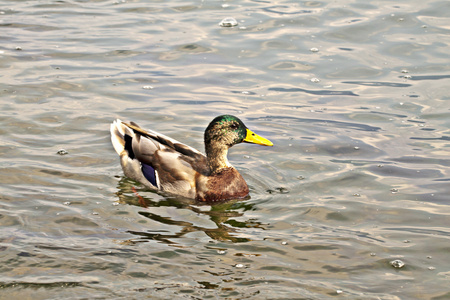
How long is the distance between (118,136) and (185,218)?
2262 millimetres

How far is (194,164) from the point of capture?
928 centimetres

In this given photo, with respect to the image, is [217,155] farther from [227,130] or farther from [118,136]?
[118,136]

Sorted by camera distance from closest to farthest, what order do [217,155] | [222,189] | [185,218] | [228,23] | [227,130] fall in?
1. [185,218]
2. [222,189]
3. [227,130]
4. [217,155]
5. [228,23]

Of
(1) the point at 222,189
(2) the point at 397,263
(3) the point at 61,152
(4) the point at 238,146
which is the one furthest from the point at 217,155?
(2) the point at 397,263

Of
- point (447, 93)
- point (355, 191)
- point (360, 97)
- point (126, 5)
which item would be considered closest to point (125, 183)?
point (355, 191)

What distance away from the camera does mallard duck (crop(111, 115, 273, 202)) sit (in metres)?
8.95

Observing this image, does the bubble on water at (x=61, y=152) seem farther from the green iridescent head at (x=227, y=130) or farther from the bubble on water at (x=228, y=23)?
the bubble on water at (x=228, y=23)

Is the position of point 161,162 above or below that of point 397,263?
above

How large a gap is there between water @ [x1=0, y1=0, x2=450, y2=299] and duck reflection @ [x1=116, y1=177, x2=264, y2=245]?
0.11 ft

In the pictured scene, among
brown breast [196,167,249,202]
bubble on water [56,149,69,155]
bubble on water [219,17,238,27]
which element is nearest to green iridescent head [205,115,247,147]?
brown breast [196,167,249,202]

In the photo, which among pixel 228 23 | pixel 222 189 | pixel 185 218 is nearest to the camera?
pixel 185 218

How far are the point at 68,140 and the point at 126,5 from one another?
782 cm

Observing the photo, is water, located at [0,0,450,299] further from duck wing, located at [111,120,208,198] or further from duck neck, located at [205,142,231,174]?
duck neck, located at [205,142,231,174]

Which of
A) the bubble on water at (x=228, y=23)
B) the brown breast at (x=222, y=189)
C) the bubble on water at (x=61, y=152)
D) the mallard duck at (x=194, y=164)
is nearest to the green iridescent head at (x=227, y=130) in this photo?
the mallard duck at (x=194, y=164)
